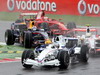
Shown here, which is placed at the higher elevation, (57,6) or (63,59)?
(57,6)

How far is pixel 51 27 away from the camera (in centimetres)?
2519

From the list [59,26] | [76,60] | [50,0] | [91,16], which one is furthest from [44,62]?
[50,0]

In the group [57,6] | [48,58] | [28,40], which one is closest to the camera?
[48,58]

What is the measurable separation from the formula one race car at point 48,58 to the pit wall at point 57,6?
1813 centimetres

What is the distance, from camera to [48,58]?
14359 mm

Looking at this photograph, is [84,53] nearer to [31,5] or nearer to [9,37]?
[9,37]

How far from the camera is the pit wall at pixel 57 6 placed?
32.7 m

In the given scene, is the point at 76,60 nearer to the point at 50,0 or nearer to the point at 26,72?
the point at 26,72

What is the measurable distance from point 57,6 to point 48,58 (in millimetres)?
21444

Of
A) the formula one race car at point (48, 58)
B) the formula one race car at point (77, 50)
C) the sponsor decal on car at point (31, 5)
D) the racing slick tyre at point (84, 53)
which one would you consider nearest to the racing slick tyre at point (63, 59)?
the formula one race car at point (48, 58)

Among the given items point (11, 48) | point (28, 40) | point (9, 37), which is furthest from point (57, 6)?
point (28, 40)

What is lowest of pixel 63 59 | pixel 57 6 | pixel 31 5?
pixel 63 59

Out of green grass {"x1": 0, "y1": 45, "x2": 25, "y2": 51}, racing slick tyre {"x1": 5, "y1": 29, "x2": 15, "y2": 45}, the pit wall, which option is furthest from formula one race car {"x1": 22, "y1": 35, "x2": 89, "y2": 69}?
the pit wall

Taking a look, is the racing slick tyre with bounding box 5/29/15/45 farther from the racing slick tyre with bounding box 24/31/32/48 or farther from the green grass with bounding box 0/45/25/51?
the racing slick tyre with bounding box 24/31/32/48
